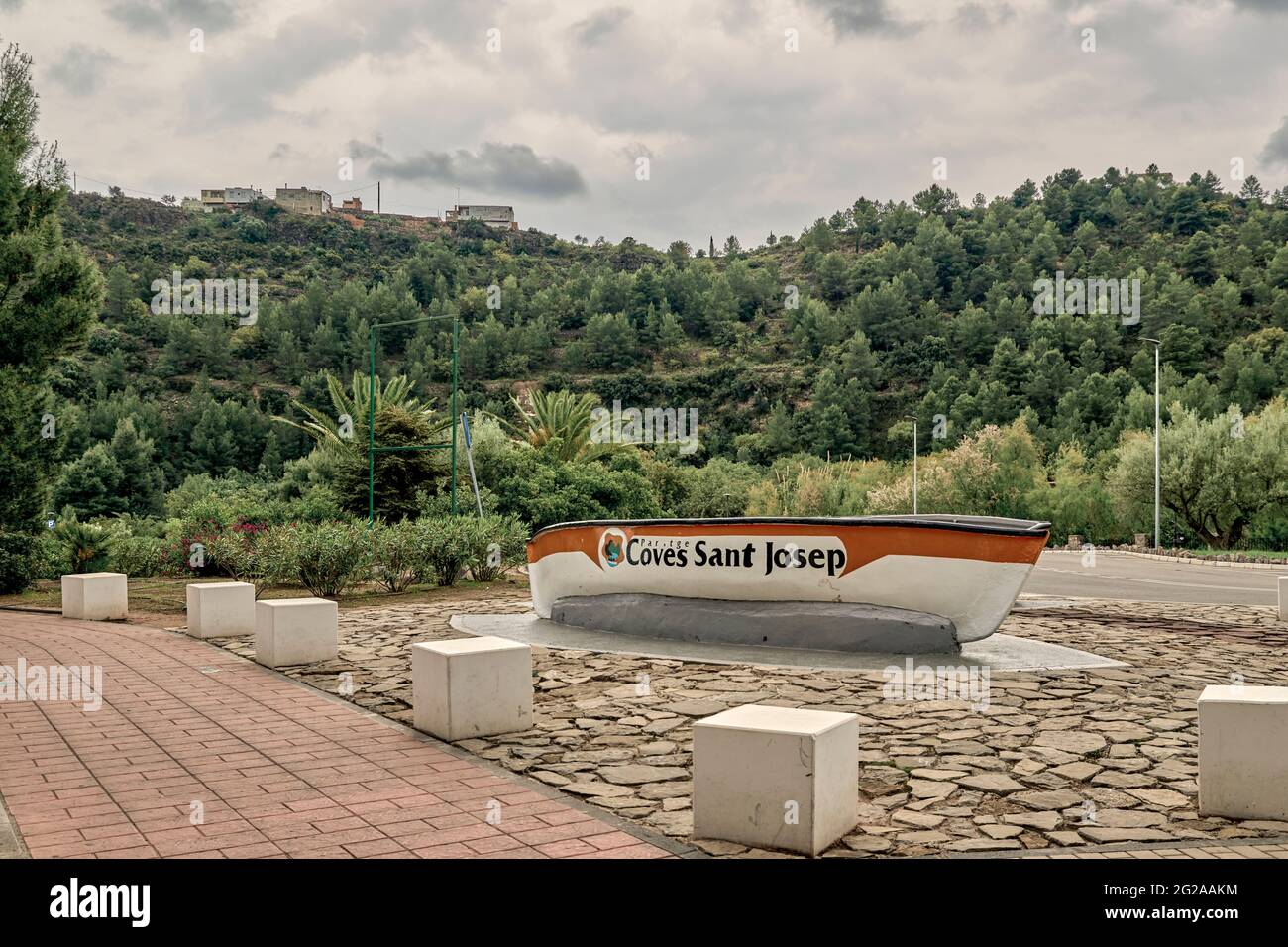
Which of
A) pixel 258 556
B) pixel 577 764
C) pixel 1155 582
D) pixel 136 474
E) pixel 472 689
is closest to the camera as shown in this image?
pixel 577 764

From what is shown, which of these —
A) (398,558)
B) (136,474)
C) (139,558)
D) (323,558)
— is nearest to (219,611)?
(323,558)

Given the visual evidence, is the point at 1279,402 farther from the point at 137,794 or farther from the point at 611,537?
the point at 137,794

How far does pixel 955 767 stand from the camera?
5586 mm

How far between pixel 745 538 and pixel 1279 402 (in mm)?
41053

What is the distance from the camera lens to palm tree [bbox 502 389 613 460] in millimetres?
39781

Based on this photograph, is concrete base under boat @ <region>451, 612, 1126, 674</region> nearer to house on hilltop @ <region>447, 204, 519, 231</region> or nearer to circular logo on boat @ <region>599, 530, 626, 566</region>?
circular logo on boat @ <region>599, 530, 626, 566</region>

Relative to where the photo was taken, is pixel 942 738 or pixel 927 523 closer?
pixel 942 738

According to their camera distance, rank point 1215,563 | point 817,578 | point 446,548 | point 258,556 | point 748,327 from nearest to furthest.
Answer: point 817,578 < point 258,556 < point 446,548 < point 1215,563 < point 748,327

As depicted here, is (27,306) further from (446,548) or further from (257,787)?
(257,787)

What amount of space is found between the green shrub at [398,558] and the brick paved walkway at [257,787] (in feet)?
26.9

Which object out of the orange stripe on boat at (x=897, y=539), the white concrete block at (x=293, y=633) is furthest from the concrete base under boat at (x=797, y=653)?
the white concrete block at (x=293, y=633)

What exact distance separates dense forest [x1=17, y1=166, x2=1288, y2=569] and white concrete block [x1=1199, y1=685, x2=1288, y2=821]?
3024cm

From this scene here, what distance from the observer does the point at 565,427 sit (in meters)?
41.5

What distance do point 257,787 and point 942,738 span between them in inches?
154
